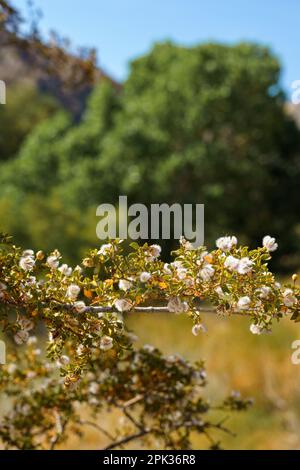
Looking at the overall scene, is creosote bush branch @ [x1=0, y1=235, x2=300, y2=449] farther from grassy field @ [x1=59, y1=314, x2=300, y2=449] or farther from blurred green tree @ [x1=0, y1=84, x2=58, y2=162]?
blurred green tree @ [x1=0, y1=84, x2=58, y2=162]

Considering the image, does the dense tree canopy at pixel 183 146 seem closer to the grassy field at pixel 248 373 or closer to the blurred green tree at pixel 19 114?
the blurred green tree at pixel 19 114

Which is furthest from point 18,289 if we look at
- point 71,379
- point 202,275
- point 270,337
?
point 270,337

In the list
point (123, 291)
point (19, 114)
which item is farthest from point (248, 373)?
point (19, 114)

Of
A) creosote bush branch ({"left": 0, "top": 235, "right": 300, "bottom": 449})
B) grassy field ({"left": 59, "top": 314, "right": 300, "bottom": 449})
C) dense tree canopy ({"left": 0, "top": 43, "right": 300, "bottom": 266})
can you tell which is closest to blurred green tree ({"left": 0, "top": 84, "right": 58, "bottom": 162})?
dense tree canopy ({"left": 0, "top": 43, "right": 300, "bottom": 266})

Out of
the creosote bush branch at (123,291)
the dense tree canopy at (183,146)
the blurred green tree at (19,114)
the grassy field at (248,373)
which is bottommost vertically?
the creosote bush branch at (123,291)

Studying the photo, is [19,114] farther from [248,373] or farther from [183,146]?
[248,373]

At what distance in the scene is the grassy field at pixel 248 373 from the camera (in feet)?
20.4

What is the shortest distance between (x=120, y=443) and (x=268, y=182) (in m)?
16.3

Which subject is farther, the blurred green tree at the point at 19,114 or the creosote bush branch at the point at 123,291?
the blurred green tree at the point at 19,114

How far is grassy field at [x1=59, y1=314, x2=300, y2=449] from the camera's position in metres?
6.20

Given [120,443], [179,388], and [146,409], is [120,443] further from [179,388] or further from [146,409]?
[179,388]

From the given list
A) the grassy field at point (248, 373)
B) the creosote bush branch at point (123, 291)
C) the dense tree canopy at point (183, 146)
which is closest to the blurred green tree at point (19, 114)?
the dense tree canopy at point (183, 146)

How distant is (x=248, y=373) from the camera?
7.42m

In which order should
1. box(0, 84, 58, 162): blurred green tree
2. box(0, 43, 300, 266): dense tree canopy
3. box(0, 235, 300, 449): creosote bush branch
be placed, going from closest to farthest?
box(0, 235, 300, 449): creosote bush branch → box(0, 43, 300, 266): dense tree canopy → box(0, 84, 58, 162): blurred green tree
